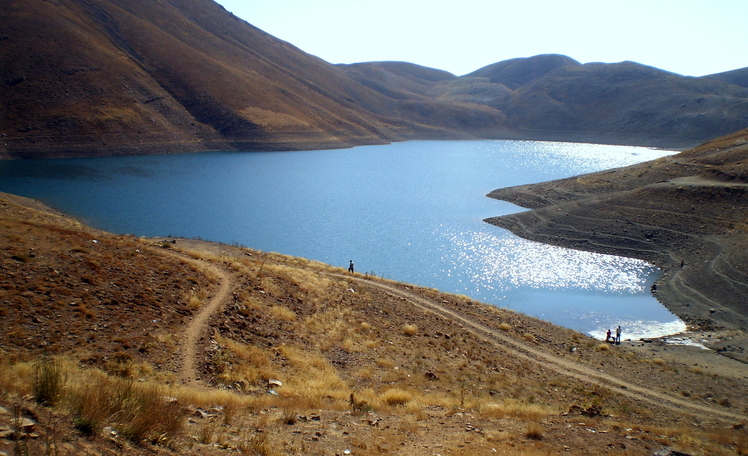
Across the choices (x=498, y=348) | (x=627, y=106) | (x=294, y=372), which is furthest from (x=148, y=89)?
(x=627, y=106)

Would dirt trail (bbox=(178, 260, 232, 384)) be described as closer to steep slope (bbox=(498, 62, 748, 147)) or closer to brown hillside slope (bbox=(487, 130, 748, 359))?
brown hillside slope (bbox=(487, 130, 748, 359))

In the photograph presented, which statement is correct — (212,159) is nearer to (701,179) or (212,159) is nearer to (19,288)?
(701,179)

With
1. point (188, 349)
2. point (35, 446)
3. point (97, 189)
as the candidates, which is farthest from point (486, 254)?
point (97, 189)

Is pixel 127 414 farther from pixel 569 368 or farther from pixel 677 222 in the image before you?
pixel 677 222

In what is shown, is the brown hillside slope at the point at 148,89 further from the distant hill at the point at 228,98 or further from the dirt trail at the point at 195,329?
the dirt trail at the point at 195,329

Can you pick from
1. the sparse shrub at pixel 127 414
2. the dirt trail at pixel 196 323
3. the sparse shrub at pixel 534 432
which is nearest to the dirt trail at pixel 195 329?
the dirt trail at pixel 196 323

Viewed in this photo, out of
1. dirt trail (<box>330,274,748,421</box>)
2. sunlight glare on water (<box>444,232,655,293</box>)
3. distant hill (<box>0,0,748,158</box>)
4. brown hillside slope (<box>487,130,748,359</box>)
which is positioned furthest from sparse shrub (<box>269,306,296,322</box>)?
distant hill (<box>0,0,748,158</box>)
